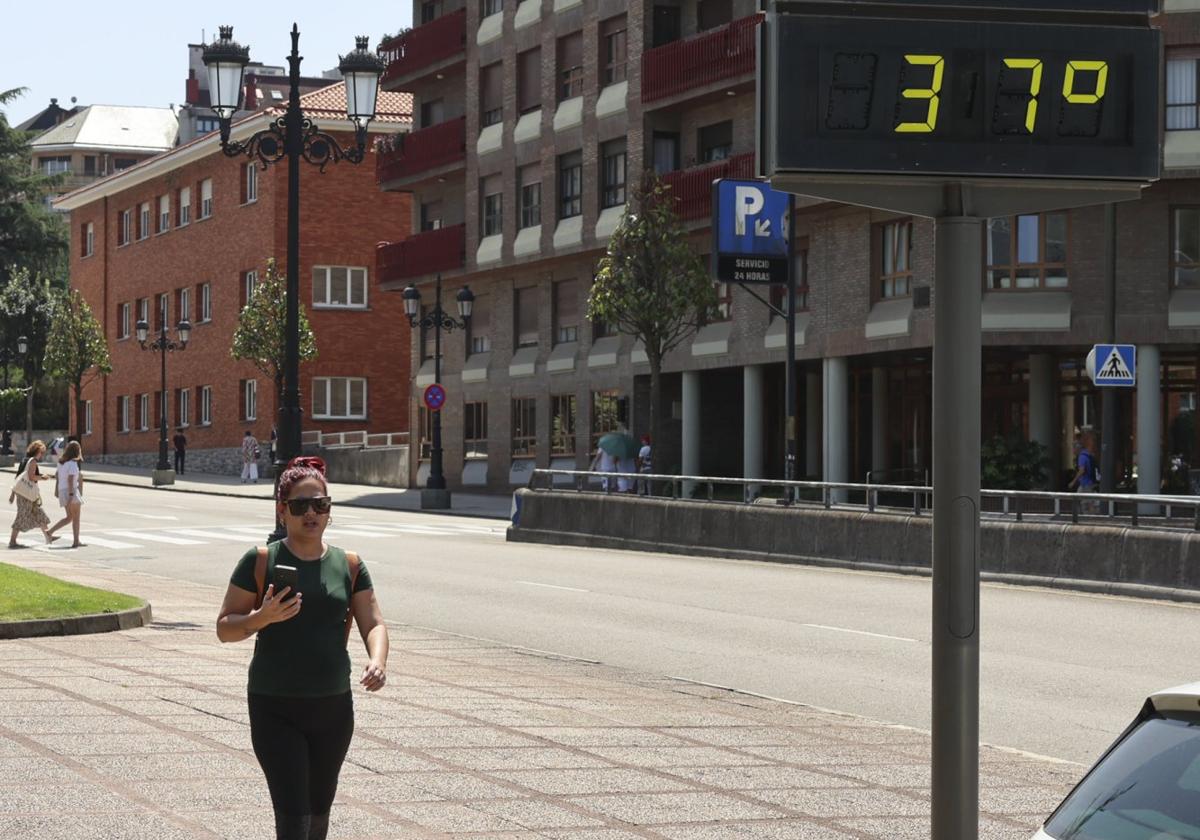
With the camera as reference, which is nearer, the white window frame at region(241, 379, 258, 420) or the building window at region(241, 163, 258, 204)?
the white window frame at region(241, 379, 258, 420)

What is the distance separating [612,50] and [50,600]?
115 ft

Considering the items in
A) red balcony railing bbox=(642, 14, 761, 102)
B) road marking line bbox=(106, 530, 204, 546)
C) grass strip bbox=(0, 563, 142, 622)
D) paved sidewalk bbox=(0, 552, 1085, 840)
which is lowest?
paved sidewalk bbox=(0, 552, 1085, 840)

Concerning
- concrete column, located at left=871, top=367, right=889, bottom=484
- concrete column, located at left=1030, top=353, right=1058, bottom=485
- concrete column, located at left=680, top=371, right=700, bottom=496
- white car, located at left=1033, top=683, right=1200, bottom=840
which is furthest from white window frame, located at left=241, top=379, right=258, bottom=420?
white car, located at left=1033, top=683, right=1200, bottom=840

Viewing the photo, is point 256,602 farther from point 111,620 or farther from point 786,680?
point 111,620

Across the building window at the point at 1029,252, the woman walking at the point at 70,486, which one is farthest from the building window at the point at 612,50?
the woman walking at the point at 70,486

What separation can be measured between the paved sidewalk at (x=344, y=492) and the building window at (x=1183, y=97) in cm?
1646

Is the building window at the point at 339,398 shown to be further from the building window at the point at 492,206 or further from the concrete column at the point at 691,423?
the concrete column at the point at 691,423

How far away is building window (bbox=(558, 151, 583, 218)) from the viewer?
51.5 metres

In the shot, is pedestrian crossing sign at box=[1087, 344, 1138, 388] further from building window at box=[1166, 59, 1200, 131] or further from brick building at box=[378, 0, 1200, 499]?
building window at box=[1166, 59, 1200, 131]

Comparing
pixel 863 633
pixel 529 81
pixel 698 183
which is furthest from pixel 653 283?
pixel 863 633

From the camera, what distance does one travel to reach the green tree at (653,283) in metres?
39.9

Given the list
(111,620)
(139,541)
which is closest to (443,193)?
(139,541)

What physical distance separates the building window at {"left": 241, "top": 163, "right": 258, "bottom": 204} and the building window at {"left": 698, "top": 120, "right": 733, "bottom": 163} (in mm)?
27196

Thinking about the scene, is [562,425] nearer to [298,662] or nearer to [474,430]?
[474,430]
